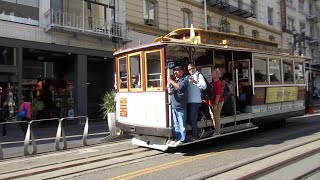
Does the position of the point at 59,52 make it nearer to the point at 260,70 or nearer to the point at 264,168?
the point at 260,70

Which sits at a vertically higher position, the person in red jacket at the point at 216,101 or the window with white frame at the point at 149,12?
the window with white frame at the point at 149,12

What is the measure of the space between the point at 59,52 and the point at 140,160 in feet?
Result: 41.2

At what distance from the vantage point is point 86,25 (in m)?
21.1

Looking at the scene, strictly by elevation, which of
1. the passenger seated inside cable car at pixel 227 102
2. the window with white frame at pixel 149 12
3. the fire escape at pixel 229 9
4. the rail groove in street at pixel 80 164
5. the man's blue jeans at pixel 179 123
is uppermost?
the fire escape at pixel 229 9

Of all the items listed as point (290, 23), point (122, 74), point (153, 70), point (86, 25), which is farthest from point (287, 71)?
point (290, 23)

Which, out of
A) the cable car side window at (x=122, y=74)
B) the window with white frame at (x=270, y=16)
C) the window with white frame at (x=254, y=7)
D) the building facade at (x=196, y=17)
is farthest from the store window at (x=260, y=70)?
the window with white frame at (x=270, y=16)

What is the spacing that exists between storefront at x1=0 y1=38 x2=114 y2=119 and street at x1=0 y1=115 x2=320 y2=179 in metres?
8.25

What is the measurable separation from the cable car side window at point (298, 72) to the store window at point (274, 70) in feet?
4.68

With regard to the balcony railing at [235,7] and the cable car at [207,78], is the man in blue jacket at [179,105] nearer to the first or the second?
the cable car at [207,78]

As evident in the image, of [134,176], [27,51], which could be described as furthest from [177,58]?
[27,51]

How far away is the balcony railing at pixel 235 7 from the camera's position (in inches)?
1208

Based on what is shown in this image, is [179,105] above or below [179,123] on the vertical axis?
above

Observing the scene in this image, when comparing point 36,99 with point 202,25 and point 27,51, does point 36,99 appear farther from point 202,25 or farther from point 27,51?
point 202,25

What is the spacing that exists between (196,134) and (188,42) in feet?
7.82
